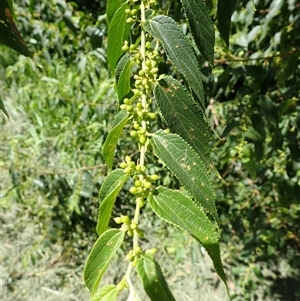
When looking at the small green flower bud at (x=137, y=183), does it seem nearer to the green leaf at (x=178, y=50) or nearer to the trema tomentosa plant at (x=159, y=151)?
the trema tomentosa plant at (x=159, y=151)

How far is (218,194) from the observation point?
205 centimetres

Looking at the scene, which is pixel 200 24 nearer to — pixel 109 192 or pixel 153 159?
pixel 109 192

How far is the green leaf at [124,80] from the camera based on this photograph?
561 millimetres

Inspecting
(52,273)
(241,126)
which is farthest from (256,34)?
(52,273)

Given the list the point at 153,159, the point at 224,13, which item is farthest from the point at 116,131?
the point at 153,159

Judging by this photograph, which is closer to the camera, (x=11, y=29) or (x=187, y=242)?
(x=11, y=29)

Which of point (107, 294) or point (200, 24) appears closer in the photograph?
point (107, 294)

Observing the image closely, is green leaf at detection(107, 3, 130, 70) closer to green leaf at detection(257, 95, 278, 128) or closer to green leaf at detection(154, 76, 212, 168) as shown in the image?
green leaf at detection(154, 76, 212, 168)

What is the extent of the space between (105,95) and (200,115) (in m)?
1.68

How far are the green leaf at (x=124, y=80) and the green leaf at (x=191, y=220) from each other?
0.21 metres

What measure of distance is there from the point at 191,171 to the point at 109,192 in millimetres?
90

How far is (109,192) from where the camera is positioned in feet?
1.49

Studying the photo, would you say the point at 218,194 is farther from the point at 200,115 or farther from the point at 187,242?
the point at 200,115

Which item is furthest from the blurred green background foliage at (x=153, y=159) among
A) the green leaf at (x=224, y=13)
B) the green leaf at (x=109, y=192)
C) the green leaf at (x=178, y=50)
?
the green leaf at (x=109, y=192)
